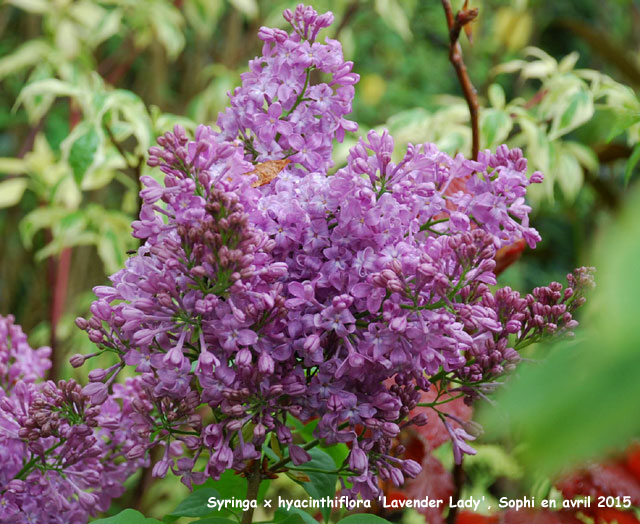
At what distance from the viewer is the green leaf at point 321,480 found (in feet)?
1.61

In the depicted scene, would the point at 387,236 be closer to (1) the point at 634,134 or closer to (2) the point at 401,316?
(2) the point at 401,316

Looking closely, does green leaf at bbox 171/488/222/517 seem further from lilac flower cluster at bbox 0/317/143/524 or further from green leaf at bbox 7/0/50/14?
green leaf at bbox 7/0/50/14

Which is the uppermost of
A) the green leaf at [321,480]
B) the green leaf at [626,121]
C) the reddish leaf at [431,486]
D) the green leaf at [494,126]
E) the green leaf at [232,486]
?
the green leaf at [626,121]

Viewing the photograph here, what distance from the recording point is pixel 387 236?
1.34 feet

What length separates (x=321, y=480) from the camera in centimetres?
50

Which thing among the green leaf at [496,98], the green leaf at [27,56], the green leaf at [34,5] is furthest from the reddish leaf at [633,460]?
the green leaf at [34,5]

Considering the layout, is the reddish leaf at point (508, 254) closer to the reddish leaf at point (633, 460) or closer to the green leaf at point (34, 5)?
the reddish leaf at point (633, 460)

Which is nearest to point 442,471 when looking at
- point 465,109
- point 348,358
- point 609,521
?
point 609,521

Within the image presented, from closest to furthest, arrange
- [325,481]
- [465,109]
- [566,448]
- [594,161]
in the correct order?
[566,448], [325,481], [465,109], [594,161]

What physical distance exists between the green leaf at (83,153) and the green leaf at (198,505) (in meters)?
0.43

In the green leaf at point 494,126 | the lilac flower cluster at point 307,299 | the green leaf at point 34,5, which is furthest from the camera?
the green leaf at point 34,5

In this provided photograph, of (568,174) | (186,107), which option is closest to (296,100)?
(568,174)

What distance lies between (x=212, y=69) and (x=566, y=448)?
150 centimetres

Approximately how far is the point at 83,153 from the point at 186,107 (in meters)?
1.13
